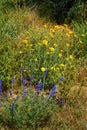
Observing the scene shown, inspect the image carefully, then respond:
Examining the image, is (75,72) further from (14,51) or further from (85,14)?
(85,14)

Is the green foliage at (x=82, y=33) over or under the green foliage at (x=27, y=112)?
over

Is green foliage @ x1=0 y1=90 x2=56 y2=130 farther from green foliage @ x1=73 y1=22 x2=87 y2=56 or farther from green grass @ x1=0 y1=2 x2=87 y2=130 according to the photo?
green foliage @ x1=73 y1=22 x2=87 y2=56

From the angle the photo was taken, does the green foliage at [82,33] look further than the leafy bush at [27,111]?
Yes

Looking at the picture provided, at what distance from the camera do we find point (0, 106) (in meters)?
4.20

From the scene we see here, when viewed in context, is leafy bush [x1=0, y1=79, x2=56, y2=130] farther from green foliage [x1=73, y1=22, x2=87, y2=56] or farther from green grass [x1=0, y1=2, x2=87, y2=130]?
green foliage [x1=73, y1=22, x2=87, y2=56]

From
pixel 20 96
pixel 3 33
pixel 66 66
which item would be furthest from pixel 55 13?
pixel 20 96

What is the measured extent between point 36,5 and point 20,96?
3340 millimetres

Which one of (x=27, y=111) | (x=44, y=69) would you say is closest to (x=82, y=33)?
(x=44, y=69)

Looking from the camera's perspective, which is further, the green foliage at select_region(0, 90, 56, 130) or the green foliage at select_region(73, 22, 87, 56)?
the green foliage at select_region(73, 22, 87, 56)

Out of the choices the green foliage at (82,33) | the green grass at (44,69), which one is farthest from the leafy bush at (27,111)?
the green foliage at (82,33)

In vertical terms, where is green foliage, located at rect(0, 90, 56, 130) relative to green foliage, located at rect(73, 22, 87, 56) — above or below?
below

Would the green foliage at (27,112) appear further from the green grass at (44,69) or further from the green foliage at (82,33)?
the green foliage at (82,33)

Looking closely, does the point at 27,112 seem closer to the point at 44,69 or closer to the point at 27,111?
the point at 27,111

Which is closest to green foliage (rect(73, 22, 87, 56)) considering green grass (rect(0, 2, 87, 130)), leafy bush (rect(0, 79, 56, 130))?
green grass (rect(0, 2, 87, 130))
